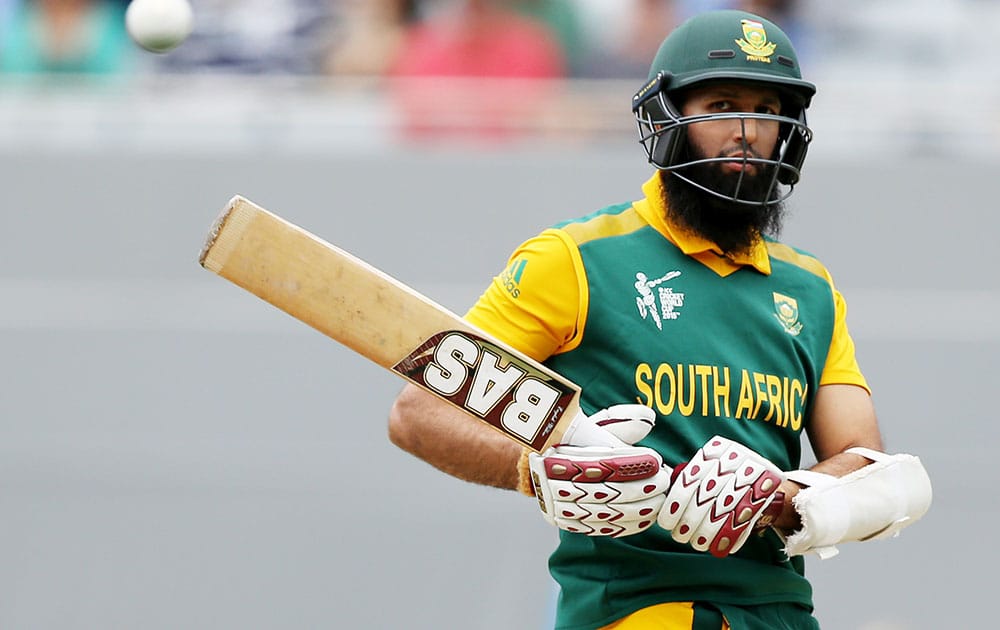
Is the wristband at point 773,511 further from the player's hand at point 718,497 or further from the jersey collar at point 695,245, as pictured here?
the jersey collar at point 695,245

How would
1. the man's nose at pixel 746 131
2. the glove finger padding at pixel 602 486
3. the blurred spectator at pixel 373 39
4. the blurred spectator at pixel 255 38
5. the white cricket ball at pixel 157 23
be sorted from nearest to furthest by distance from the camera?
the glove finger padding at pixel 602 486 < the man's nose at pixel 746 131 < the white cricket ball at pixel 157 23 < the blurred spectator at pixel 373 39 < the blurred spectator at pixel 255 38

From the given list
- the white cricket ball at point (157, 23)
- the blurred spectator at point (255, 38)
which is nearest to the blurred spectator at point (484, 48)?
the blurred spectator at point (255, 38)

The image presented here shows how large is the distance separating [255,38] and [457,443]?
12.5ft

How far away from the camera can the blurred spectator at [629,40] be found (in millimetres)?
5316

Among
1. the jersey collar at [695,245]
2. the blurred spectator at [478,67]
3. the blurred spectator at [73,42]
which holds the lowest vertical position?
the jersey collar at [695,245]

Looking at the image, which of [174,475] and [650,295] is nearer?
[650,295]

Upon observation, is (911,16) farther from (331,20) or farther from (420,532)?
(420,532)

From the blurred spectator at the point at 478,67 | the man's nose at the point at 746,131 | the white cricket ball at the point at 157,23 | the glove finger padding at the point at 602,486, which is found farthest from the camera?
the blurred spectator at the point at 478,67

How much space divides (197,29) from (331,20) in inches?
19.7

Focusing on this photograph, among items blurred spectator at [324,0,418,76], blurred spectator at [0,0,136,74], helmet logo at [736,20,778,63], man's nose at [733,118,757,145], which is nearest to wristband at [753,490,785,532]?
man's nose at [733,118,757,145]

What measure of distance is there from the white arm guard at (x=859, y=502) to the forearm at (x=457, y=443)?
400mm

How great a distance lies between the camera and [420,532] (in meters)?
5.04

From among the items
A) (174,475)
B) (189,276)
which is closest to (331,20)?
(189,276)

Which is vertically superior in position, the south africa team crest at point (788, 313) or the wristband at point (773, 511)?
the south africa team crest at point (788, 313)
